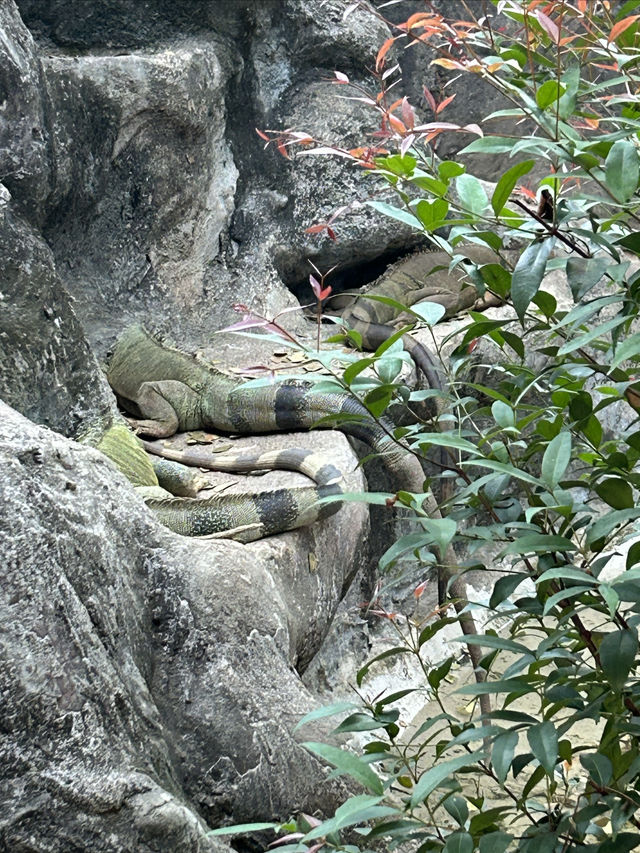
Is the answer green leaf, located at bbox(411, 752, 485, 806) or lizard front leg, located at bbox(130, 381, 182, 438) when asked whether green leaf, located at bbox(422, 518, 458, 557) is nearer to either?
green leaf, located at bbox(411, 752, 485, 806)

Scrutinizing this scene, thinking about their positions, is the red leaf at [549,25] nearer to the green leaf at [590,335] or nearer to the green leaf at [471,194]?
the green leaf at [471,194]

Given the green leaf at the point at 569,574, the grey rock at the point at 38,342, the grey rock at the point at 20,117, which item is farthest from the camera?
the grey rock at the point at 20,117

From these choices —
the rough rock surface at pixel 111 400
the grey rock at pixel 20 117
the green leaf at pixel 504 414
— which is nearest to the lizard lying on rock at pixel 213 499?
the rough rock surface at pixel 111 400

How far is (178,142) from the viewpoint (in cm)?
542

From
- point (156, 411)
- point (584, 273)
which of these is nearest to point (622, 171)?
point (584, 273)

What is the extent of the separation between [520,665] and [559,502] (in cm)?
29

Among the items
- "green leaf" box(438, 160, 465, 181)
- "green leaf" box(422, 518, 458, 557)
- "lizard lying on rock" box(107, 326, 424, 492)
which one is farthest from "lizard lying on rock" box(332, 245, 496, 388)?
"green leaf" box(422, 518, 458, 557)

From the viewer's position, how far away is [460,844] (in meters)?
1.44

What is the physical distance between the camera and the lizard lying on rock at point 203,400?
15.6 feet

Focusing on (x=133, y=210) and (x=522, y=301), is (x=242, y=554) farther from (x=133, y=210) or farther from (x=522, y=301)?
(x=133, y=210)

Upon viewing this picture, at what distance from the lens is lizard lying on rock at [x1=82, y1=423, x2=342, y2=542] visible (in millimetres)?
3484

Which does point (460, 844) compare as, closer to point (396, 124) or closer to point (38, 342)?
point (396, 124)

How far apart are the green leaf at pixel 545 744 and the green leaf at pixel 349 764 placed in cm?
22

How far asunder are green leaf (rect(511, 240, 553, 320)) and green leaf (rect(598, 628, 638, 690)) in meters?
0.45
